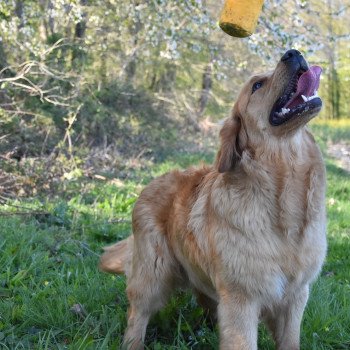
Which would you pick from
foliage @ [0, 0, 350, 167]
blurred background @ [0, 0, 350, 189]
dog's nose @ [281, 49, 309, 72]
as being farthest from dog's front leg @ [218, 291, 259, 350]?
foliage @ [0, 0, 350, 167]

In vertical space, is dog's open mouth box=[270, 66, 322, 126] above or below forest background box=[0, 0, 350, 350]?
above

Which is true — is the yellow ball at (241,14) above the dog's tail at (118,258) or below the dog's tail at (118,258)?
above

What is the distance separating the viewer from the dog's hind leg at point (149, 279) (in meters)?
3.72

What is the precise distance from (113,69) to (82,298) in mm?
11545

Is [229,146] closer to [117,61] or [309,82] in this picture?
[309,82]

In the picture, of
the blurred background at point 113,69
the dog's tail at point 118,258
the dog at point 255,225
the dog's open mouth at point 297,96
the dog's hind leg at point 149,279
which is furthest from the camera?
the blurred background at point 113,69

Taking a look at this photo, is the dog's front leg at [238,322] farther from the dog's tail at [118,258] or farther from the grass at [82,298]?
the dog's tail at [118,258]

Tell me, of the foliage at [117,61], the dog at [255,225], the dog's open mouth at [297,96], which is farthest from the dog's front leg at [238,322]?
the foliage at [117,61]

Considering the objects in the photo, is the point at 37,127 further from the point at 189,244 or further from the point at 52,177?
the point at 189,244

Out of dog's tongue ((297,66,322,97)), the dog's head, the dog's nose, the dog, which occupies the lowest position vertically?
the dog

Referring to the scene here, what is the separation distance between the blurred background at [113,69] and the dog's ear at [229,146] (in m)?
3.21

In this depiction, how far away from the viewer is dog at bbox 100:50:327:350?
3.12m

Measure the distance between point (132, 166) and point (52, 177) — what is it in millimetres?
3536

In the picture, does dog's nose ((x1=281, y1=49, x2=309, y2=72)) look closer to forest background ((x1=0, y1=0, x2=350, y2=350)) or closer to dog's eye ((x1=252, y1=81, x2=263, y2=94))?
dog's eye ((x1=252, y1=81, x2=263, y2=94))
